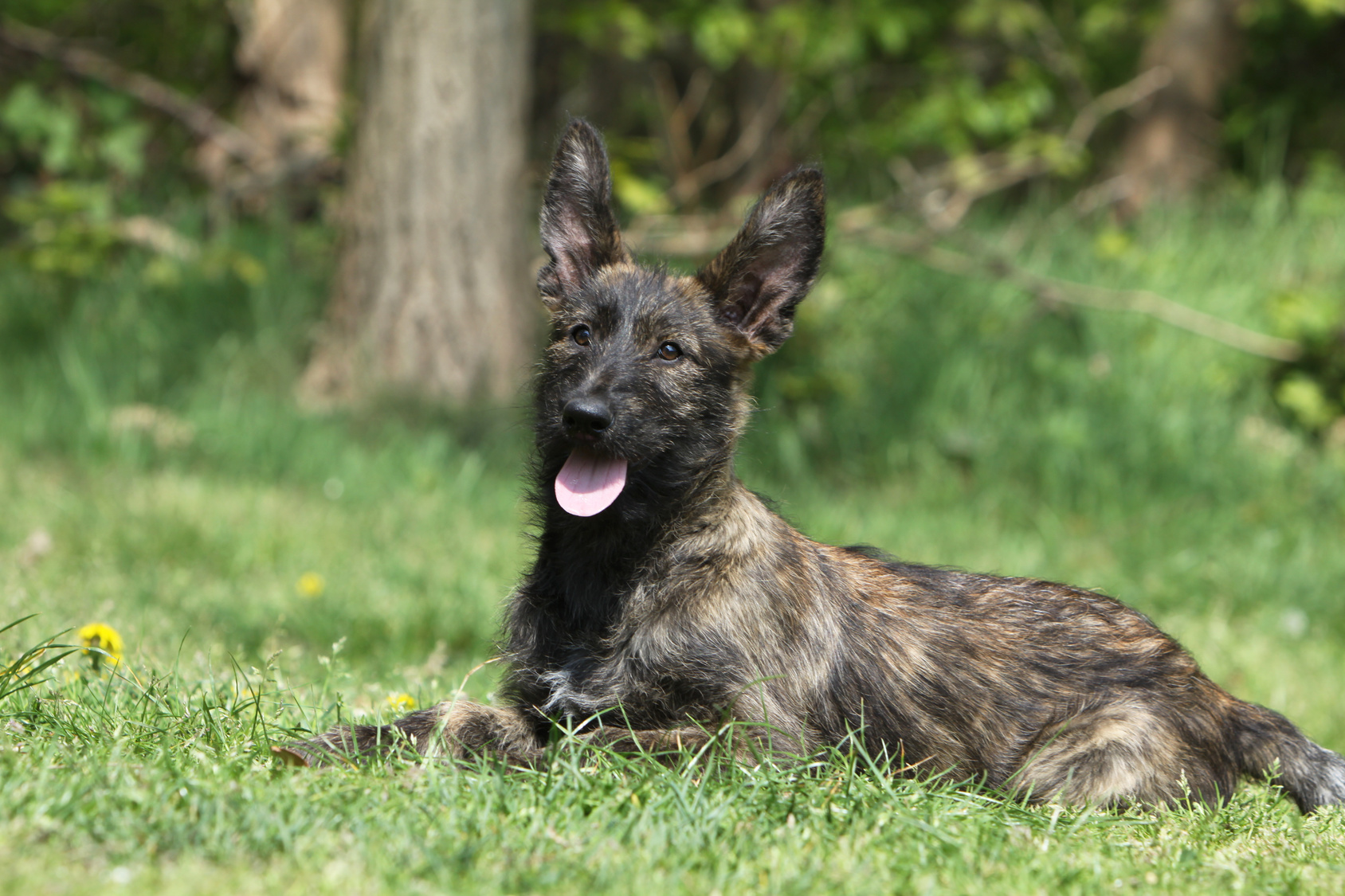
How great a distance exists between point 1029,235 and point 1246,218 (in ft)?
7.39

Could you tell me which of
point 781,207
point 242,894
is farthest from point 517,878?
point 781,207

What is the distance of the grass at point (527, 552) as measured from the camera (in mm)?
2768

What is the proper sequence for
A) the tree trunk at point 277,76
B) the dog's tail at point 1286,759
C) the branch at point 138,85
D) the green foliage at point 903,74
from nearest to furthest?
the dog's tail at point 1286,759 < the green foliage at point 903,74 < the branch at point 138,85 < the tree trunk at point 277,76

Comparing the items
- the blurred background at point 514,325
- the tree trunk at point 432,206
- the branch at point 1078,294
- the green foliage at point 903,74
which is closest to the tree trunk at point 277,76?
the blurred background at point 514,325

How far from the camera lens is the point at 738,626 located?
11.9 ft

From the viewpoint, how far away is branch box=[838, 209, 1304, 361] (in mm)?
9367

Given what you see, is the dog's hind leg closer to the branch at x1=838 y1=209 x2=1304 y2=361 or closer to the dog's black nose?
the dog's black nose

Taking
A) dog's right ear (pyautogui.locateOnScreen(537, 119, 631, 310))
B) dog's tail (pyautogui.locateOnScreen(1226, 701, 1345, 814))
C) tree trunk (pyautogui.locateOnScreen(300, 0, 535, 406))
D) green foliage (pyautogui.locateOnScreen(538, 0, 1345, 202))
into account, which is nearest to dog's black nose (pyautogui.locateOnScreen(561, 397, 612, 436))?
dog's right ear (pyautogui.locateOnScreen(537, 119, 631, 310))

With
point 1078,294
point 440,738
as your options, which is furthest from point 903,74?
point 440,738

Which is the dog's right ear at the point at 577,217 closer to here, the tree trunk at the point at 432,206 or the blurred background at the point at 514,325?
the blurred background at the point at 514,325

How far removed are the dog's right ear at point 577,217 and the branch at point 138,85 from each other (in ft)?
25.2

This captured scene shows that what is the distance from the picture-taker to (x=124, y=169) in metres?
10.1

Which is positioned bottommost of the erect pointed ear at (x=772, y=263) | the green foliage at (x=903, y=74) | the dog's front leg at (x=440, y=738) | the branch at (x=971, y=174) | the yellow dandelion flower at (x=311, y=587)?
the yellow dandelion flower at (x=311, y=587)

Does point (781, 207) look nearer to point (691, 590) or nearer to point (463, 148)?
point (691, 590)
